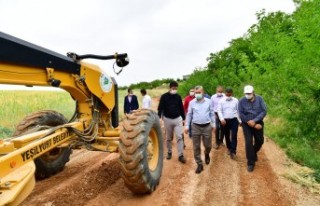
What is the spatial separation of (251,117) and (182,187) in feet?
8.07

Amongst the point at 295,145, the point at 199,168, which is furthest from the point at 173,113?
the point at 295,145

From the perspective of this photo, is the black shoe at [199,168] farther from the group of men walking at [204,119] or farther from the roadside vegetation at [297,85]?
the roadside vegetation at [297,85]

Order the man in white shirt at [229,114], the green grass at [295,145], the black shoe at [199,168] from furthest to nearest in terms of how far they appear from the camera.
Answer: the man in white shirt at [229,114] → the green grass at [295,145] → the black shoe at [199,168]

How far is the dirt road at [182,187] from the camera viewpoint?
21.4 feet

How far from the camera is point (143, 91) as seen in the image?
45.2 ft

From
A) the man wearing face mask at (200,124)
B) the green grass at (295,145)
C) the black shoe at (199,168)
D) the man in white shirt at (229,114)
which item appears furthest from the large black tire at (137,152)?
the green grass at (295,145)

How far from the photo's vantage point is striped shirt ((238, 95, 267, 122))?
867 cm

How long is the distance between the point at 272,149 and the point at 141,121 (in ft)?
20.1

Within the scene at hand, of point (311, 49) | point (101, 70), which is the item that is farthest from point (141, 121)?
point (311, 49)

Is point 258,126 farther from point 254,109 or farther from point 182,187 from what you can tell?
point 182,187

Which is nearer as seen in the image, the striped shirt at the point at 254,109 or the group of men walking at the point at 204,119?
the group of men walking at the point at 204,119

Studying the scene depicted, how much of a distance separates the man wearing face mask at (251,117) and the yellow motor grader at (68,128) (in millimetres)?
2333

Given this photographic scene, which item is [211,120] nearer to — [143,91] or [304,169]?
[304,169]

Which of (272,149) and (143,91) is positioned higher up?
(143,91)
